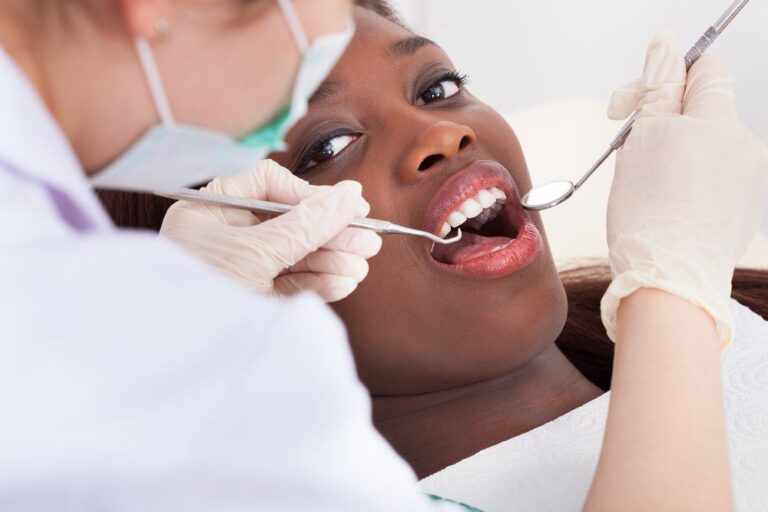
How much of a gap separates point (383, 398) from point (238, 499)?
36.8 inches

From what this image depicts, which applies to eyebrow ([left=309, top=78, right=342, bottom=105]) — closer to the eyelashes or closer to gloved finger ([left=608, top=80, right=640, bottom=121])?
the eyelashes

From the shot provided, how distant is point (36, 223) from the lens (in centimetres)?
68

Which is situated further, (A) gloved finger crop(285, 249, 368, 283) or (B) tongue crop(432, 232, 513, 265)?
(B) tongue crop(432, 232, 513, 265)

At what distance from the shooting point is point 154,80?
0.76m

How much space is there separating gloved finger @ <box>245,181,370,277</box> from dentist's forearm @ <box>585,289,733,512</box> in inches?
17.0

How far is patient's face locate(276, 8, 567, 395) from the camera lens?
4.85 feet

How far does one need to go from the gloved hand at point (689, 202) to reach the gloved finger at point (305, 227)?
39 cm

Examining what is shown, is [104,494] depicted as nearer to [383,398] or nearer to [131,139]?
[131,139]

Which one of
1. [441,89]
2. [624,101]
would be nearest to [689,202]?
[624,101]

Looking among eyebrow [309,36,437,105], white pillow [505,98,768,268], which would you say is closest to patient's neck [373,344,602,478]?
eyebrow [309,36,437,105]

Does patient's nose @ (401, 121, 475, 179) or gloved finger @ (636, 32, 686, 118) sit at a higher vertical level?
gloved finger @ (636, 32, 686, 118)

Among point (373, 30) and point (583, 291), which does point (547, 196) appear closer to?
point (373, 30)

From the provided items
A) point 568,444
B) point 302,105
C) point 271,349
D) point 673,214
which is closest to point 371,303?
point 568,444

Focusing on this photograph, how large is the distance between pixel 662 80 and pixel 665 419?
668mm
